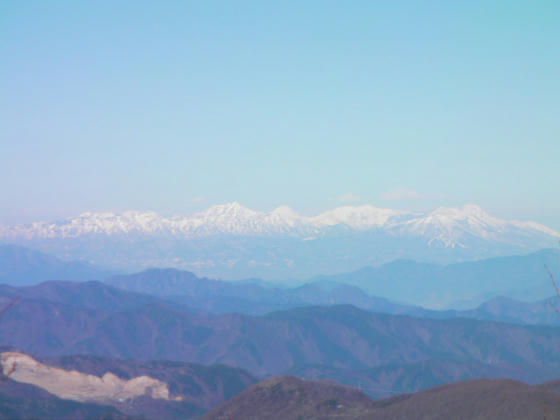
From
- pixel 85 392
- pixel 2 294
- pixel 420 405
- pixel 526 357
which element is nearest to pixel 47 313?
pixel 2 294

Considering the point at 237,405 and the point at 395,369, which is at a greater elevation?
the point at 237,405

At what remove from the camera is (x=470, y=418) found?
47.5 meters

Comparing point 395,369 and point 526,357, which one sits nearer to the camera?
point 395,369

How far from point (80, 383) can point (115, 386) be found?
5.45 metres

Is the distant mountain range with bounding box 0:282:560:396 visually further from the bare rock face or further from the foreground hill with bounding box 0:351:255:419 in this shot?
the bare rock face

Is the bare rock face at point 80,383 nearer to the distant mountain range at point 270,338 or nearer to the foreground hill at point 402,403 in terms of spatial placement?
the foreground hill at point 402,403

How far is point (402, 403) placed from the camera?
185 ft

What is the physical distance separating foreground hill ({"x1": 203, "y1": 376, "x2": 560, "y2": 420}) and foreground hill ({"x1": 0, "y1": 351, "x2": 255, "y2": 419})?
17.8m

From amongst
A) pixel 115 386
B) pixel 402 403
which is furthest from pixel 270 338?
pixel 402 403

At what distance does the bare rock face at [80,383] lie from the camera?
275 feet

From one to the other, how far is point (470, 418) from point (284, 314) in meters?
139

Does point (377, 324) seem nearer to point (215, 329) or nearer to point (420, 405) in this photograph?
point (215, 329)

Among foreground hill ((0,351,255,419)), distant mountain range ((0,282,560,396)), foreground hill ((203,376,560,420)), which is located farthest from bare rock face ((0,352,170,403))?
distant mountain range ((0,282,560,396))

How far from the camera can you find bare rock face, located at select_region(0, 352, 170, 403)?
8369 centimetres
